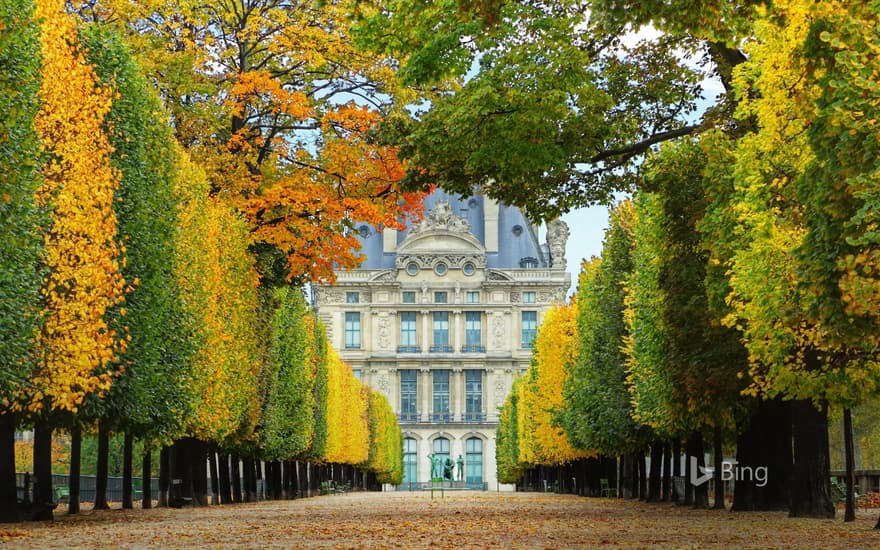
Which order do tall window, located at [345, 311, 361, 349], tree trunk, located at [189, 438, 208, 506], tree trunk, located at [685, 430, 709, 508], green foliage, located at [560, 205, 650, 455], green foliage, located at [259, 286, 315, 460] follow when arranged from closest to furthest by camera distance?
tree trunk, located at [685, 430, 709, 508]
tree trunk, located at [189, 438, 208, 506]
green foliage, located at [560, 205, 650, 455]
green foliage, located at [259, 286, 315, 460]
tall window, located at [345, 311, 361, 349]

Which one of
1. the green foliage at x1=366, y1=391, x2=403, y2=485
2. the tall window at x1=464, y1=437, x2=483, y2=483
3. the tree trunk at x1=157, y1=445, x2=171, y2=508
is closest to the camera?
the tree trunk at x1=157, y1=445, x2=171, y2=508

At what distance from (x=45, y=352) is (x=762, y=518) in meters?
14.5

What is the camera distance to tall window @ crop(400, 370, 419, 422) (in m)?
156

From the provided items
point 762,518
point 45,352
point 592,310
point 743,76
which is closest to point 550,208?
point 743,76

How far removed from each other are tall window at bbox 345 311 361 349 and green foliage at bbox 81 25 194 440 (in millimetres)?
123386

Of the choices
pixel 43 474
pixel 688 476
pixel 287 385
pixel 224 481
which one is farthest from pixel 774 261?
pixel 287 385

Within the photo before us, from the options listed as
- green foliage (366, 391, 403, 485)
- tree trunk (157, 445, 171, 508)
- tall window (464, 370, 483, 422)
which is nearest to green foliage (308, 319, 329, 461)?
tree trunk (157, 445, 171, 508)

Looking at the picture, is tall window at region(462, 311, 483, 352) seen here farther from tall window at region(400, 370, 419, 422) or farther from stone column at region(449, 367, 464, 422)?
tall window at region(400, 370, 419, 422)

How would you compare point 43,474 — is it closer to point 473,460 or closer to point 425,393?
point 473,460

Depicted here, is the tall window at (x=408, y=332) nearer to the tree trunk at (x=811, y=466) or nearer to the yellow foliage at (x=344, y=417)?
the yellow foliage at (x=344, y=417)

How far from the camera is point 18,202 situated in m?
22.0

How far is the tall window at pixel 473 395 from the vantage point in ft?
509

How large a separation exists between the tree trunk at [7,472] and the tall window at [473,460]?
419 feet

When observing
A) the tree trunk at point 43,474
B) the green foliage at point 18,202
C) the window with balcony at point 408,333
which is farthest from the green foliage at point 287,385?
the window with balcony at point 408,333
